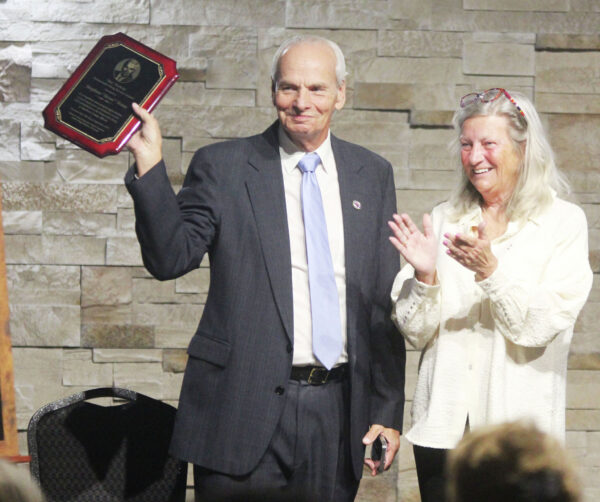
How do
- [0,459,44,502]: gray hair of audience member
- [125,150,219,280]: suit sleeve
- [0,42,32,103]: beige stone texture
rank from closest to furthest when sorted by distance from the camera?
[0,459,44,502]: gray hair of audience member
[125,150,219,280]: suit sleeve
[0,42,32,103]: beige stone texture

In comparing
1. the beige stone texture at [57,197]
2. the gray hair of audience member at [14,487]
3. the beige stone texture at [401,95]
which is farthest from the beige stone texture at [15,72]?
the gray hair of audience member at [14,487]

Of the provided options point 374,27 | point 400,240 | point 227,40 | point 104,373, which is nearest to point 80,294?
point 104,373

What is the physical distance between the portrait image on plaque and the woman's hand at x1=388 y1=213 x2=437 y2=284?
601 millimetres

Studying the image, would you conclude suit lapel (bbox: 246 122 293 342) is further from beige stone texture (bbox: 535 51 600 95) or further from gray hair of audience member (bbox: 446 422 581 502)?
beige stone texture (bbox: 535 51 600 95)

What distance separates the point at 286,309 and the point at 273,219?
0.21 meters

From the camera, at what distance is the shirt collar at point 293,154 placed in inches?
88.2

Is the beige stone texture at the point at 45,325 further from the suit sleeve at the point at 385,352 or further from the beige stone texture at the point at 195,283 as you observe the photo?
the suit sleeve at the point at 385,352

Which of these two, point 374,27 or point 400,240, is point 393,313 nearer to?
point 400,240

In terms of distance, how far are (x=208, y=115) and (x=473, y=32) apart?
1.00m

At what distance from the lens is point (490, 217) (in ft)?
7.36

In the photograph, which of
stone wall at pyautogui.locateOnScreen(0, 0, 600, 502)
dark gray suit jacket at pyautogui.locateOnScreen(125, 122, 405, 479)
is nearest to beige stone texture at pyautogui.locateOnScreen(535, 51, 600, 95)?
stone wall at pyautogui.locateOnScreen(0, 0, 600, 502)

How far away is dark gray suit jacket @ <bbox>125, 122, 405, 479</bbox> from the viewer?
210 cm

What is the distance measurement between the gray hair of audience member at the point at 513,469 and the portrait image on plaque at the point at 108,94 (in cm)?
110

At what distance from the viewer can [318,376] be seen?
2154 mm
